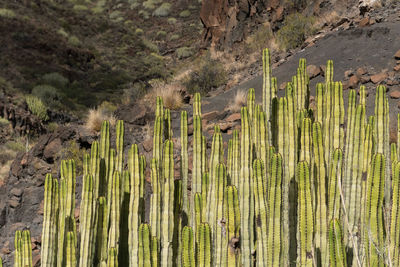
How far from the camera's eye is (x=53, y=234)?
13.6ft

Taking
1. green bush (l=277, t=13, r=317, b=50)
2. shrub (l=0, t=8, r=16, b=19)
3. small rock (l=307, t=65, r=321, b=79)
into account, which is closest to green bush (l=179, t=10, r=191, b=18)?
shrub (l=0, t=8, r=16, b=19)

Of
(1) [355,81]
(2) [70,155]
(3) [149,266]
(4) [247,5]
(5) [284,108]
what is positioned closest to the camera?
(3) [149,266]

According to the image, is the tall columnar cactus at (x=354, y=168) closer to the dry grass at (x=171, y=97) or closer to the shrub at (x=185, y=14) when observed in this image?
the dry grass at (x=171, y=97)

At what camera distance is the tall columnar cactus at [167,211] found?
426 centimetres

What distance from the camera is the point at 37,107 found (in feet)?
59.7

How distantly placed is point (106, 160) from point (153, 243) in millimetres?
1435

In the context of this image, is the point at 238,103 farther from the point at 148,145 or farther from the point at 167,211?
the point at 167,211

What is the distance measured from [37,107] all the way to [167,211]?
49.6 feet

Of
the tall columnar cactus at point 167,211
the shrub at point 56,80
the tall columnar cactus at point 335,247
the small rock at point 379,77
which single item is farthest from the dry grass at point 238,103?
the shrub at point 56,80

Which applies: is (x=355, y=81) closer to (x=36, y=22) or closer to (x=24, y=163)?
(x=24, y=163)

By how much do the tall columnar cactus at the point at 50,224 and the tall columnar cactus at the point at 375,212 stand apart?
2.64 meters

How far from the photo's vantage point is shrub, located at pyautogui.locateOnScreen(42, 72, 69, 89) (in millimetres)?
22250

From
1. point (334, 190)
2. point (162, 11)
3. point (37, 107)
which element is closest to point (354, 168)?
point (334, 190)

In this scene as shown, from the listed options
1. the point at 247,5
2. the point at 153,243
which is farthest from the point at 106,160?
the point at 247,5
